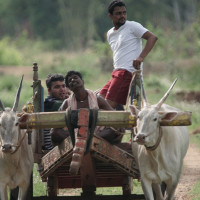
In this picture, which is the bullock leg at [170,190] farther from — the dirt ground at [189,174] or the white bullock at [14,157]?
the dirt ground at [189,174]

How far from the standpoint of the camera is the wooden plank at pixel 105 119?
6426mm

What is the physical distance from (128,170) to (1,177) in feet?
4.26

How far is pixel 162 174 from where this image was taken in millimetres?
6871

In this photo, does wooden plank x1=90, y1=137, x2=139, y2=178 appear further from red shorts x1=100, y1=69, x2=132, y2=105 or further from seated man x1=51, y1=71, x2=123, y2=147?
red shorts x1=100, y1=69, x2=132, y2=105

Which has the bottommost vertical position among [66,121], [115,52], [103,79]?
[103,79]

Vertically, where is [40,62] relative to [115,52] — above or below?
below

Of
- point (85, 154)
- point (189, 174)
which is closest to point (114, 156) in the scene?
point (85, 154)

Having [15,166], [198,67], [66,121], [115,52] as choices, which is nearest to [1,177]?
[15,166]

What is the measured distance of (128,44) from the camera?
305 inches

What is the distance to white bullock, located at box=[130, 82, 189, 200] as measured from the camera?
651 centimetres

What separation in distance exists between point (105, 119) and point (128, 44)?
62.1 inches

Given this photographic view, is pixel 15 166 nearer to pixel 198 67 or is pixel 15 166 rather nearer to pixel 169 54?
pixel 198 67

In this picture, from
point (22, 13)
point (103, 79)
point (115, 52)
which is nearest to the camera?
point (115, 52)

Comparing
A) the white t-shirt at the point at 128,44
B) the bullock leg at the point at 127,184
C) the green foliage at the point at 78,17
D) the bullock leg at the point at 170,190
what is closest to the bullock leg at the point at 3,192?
the bullock leg at the point at 127,184
